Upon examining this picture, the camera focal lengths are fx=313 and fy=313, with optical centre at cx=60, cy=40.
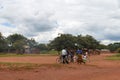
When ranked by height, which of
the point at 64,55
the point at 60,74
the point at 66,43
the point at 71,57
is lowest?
the point at 60,74

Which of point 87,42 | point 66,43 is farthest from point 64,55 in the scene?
point 87,42

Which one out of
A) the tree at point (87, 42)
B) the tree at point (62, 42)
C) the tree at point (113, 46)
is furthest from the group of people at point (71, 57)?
the tree at point (113, 46)

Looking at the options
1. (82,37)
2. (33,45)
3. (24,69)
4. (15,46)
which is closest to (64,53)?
(24,69)

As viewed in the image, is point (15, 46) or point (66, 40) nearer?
point (66, 40)

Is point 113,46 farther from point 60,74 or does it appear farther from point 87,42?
point 60,74

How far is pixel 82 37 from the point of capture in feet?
330

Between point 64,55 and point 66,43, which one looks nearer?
point 64,55

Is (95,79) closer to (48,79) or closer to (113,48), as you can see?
(48,79)

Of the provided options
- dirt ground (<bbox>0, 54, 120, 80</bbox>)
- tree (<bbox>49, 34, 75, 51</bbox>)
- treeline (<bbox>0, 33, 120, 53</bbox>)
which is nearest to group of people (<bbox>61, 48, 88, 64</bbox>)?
dirt ground (<bbox>0, 54, 120, 80</bbox>)

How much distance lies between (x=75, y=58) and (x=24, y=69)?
13.8 metres

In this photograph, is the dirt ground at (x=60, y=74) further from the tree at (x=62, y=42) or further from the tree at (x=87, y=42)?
the tree at (x=87, y=42)

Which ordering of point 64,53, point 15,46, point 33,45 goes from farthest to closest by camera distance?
point 33,45, point 15,46, point 64,53

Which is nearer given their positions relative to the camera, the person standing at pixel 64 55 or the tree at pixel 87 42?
the person standing at pixel 64 55

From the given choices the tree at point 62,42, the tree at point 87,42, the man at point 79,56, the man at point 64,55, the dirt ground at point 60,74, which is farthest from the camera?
the tree at point 87,42
